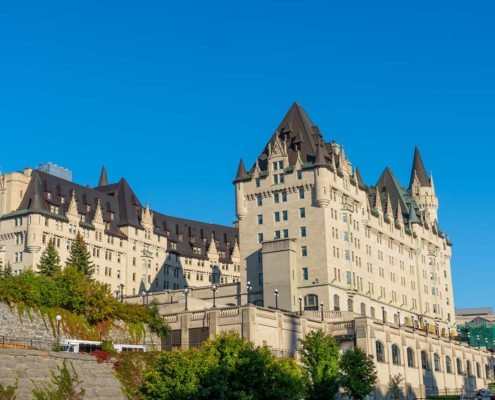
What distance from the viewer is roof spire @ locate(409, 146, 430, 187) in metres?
162

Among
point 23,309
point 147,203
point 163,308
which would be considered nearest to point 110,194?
point 147,203

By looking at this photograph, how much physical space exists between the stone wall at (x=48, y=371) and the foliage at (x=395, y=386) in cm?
3210

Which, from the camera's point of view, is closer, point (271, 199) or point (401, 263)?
point (271, 199)

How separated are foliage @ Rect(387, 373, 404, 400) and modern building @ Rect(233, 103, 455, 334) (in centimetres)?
1611

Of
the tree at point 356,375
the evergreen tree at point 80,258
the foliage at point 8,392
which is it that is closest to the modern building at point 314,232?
the evergreen tree at point 80,258

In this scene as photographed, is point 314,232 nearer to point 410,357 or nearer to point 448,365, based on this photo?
point 410,357

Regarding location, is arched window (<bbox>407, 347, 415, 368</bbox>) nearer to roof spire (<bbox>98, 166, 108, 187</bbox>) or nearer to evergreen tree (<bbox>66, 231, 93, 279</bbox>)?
evergreen tree (<bbox>66, 231, 93, 279</bbox>)

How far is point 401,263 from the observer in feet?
443

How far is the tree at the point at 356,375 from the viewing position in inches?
2677

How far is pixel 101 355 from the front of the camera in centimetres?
5991

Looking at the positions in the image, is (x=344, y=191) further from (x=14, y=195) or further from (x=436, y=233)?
(x=14, y=195)

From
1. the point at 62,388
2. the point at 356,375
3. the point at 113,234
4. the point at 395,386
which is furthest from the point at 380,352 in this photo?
the point at 113,234

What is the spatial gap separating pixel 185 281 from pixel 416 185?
47.4 m

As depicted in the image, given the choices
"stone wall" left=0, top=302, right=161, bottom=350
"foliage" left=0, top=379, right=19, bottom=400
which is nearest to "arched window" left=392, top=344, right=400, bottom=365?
"stone wall" left=0, top=302, right=161, bottom=350
